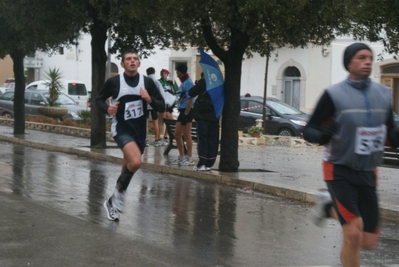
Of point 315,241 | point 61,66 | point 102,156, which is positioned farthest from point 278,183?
point 61,66

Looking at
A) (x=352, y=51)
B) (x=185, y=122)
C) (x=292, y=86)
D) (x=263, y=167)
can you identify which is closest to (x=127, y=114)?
(x=352, y=51)

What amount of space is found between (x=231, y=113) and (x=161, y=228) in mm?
6254

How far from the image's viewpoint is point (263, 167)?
1650cm

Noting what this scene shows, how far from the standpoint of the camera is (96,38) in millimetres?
19922

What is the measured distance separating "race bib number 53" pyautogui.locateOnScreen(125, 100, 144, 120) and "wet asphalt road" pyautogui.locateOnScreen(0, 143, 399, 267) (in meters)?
1.21

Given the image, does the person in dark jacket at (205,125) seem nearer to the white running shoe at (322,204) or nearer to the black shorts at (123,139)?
the black shorts at (123,139)

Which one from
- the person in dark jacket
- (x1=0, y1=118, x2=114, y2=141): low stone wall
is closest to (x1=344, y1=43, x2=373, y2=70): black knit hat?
the person in dark jacket

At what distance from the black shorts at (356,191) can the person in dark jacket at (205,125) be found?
8.79 m

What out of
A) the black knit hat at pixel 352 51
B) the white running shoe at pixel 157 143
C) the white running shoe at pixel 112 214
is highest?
the black knit hat at pixel 352 51

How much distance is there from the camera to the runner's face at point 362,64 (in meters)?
6.02

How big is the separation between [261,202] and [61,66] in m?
43.0

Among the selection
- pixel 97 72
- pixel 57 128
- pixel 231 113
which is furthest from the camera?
pixel 57 128

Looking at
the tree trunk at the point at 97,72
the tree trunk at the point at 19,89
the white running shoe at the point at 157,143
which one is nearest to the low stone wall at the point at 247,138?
the white running shoe at the point at 157,143

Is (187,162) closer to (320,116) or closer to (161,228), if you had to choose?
(161,228)
